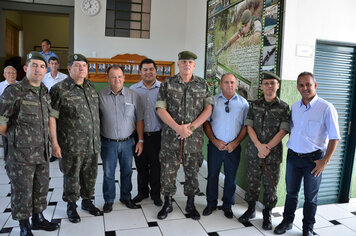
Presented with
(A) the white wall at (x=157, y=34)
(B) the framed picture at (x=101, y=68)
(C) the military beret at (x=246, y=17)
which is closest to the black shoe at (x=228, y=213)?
(C) the military beret at (x=246, y=17)

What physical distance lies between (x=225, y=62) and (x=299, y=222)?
7.60 ft

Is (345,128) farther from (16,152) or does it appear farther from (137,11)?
(137,11)

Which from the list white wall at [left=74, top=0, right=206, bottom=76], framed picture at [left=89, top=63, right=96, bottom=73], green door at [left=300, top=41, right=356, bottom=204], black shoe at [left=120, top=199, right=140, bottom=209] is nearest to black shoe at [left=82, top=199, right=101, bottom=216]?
black shoe at [left=120, top=199, right=140, bottom=209]

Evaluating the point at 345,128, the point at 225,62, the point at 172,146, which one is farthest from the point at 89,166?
the point at 345,128

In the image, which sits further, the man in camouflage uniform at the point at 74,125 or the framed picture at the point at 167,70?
the framed picture at the point at 167,70

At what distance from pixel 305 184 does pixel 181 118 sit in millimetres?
1268

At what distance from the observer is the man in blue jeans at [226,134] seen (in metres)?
2.84

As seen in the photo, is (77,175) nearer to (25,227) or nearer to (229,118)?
(25,227)

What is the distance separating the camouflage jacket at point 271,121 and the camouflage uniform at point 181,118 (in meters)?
0.50

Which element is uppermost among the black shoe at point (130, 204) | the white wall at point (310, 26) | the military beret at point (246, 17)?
the military beret at point (246, 17)

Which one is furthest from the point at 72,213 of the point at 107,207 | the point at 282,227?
the point at 282,227

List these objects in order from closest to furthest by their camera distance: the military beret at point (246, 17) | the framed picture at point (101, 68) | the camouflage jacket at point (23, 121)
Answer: the camouflage jacket at point (23, 121)
the military beret at point (246, 17)
the framed picture at point (101, 68)

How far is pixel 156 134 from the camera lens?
122 inches

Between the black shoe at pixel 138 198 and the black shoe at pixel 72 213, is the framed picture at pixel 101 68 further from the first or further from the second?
the black shoe at pixel 72 213
